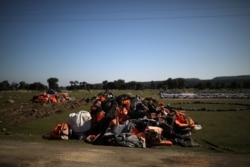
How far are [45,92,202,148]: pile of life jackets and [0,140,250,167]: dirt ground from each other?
106 cm

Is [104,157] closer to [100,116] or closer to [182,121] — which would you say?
[100,116]

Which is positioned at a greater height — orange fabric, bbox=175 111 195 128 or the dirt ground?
orange fabric, bbox=175 111 195 128

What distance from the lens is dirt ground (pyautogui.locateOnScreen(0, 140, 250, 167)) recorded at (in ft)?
26.9

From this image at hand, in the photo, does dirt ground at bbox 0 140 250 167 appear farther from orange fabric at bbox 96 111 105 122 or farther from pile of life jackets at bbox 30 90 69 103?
→ pile of life jackets at bbox 30 90 69 103

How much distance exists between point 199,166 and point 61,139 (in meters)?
7.57

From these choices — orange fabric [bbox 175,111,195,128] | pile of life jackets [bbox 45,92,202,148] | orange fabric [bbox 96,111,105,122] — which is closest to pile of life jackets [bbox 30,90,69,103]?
pile of life jackets [bbox 45,92,202,148]

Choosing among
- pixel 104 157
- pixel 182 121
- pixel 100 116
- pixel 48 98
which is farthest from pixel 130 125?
pixel 48 98

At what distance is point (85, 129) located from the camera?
44.0 ft

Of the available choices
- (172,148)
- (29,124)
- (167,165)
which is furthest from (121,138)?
(29,124)

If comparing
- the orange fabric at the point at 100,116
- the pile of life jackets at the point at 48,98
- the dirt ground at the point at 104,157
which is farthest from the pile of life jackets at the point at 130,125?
the pile of life jackets at the point at 48,98

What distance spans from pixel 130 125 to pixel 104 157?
12.5 feet

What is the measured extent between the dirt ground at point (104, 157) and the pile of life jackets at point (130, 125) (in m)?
1.06

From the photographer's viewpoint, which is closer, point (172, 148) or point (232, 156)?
point (232, 156)

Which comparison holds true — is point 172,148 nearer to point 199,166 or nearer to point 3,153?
point 199,166
